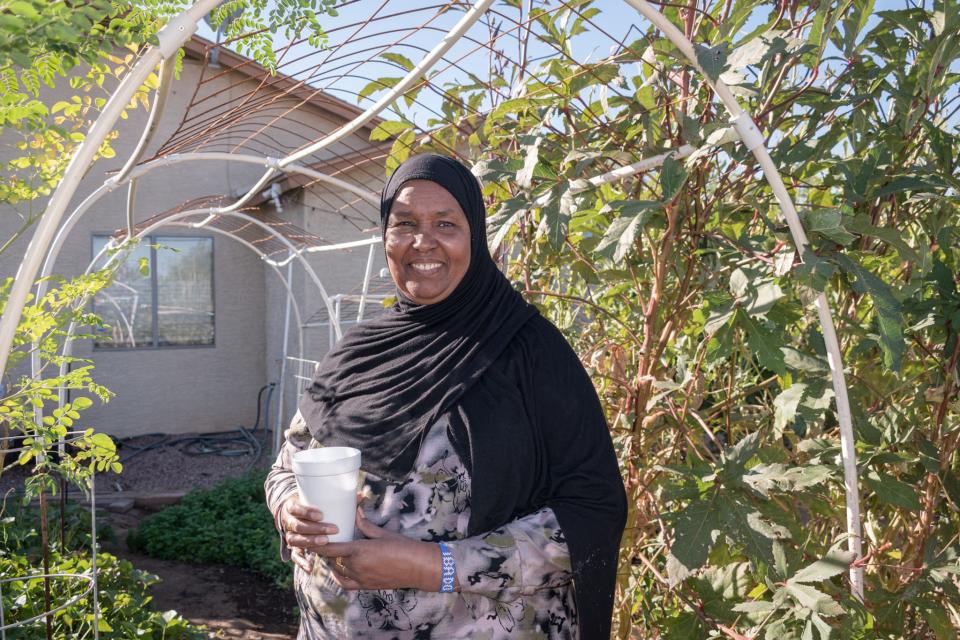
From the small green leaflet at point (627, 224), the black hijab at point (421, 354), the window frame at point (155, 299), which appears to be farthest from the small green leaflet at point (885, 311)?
the window frame at point (155, 299)

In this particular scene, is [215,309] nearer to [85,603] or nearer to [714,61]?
[85,603]

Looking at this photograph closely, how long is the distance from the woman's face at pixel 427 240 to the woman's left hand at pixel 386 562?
51cm

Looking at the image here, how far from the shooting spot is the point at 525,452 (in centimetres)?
149

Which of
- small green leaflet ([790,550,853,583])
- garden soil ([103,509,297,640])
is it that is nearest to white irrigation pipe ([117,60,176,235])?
small green leaflet ([790,550,853,583])

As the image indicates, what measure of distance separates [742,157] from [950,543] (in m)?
1.00

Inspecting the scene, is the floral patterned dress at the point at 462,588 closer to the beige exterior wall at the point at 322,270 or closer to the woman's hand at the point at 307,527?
the woman's hand at the point at 307,527

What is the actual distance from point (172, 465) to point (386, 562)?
24.7 ft

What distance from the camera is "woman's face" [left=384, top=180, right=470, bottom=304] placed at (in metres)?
1.57

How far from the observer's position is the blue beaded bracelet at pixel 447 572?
4.54ft

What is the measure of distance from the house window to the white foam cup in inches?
336

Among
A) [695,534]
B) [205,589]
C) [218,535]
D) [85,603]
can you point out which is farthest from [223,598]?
[695,534]

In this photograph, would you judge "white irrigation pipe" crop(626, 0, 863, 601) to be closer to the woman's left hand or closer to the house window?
the woman's left hand

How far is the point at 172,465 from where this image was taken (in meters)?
8.15

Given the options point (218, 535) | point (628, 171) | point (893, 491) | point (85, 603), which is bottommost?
point (218, 535)
